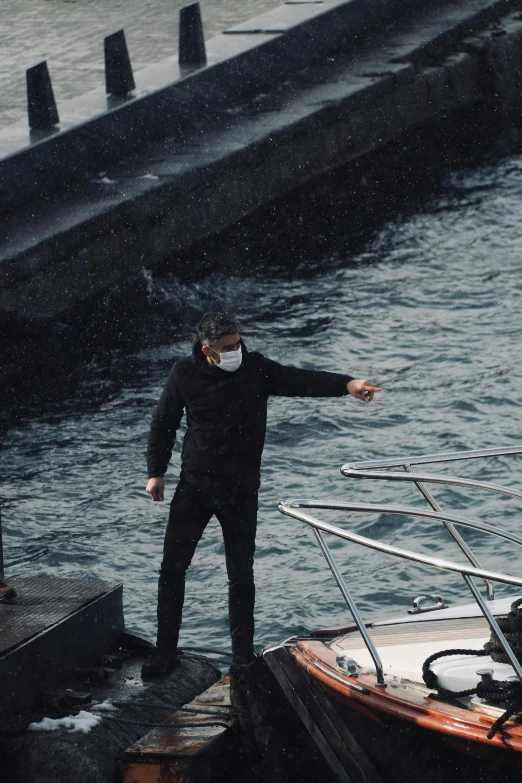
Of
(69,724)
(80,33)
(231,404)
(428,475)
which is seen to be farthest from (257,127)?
(69,724)

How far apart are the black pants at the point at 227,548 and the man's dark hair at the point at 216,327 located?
687mm

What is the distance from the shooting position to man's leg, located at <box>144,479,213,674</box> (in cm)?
584

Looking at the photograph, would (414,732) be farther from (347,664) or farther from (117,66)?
(117,66)

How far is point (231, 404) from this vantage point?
579cm

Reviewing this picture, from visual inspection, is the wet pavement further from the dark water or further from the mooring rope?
the mooring rope

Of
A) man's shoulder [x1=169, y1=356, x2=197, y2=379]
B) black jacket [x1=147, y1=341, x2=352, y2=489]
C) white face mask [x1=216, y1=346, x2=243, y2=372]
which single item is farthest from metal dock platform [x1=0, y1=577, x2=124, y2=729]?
white face mask [x1=216, y1=346, x2=243, y2=372]

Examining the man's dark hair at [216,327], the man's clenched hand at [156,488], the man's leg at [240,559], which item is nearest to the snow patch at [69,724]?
the man's leg at [240,559]

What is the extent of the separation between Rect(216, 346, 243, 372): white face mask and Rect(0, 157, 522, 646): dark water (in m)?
2.71

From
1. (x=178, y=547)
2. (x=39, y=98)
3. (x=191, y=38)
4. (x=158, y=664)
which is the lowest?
(x=158, y=664)

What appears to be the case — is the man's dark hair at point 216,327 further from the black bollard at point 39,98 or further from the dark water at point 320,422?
the black bollard at point 39,98

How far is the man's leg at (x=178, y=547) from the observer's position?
584 cm

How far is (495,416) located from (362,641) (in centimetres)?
632

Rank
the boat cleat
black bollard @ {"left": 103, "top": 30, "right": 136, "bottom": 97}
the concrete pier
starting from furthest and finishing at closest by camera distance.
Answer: black bollard @ {"left": 103, "top": 30, "right": 136, "bottom": 97} → the concrete pier → the boat cleat

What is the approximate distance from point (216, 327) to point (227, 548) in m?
1.04
